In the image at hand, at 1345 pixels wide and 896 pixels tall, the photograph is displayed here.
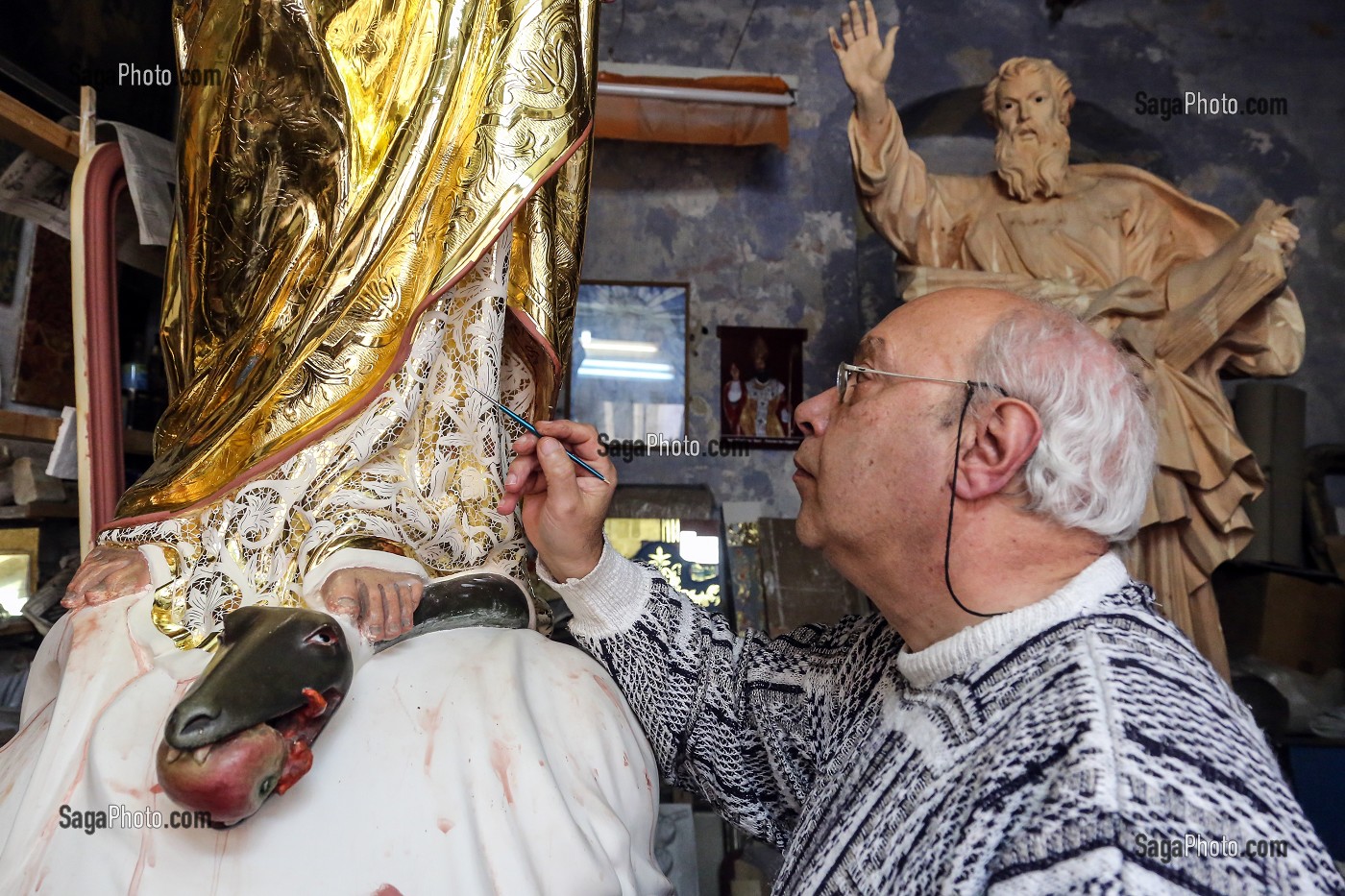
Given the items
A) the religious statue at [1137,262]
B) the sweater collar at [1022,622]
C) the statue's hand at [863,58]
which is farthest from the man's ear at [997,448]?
the statue's hand at [863,58]

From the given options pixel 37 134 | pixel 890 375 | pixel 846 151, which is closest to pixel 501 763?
pixel 890 375

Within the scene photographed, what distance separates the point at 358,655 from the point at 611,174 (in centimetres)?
385

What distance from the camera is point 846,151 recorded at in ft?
15.3

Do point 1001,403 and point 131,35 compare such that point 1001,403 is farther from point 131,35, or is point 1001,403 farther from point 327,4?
point 131,35

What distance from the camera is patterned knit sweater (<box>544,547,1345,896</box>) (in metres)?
0.74

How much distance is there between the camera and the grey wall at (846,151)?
4.61 m

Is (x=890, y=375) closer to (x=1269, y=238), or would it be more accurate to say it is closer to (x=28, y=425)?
(x=28, y=425)

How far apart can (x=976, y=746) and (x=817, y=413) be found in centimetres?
43

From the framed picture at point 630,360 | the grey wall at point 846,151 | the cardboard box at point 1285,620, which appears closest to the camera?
the cardboard box at point 1285,620

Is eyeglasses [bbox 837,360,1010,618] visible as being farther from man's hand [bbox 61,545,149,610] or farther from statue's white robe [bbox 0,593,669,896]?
man's hand [bbox 61,545,149,610]

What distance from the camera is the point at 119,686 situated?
3.45 feet

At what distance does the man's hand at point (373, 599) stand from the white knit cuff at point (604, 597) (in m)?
0.23

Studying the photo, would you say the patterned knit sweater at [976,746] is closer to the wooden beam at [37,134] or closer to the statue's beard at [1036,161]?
the wooden beam at [37,134]

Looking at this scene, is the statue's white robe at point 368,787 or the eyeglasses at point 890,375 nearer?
the statue's white robe at point 368,787
